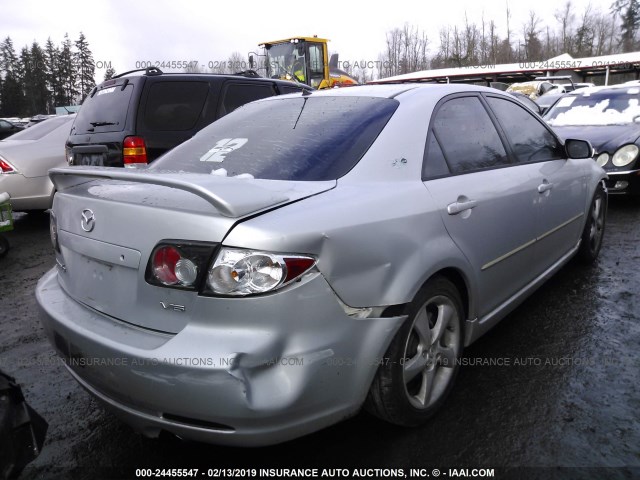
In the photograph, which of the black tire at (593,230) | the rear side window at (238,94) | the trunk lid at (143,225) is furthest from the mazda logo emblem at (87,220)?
→ the rear side window at (238,94)

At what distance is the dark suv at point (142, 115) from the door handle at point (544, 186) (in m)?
3.93

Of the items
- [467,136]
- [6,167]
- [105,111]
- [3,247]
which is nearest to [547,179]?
[467,136]

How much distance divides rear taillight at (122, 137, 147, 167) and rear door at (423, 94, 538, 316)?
12.1 ft

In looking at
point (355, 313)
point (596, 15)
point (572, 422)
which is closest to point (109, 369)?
point (355, 313)

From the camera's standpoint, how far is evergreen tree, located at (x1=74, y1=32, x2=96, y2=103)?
67750 millimetres

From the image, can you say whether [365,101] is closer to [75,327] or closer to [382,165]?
[382,165]

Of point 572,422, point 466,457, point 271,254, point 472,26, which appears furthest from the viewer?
point 472,26

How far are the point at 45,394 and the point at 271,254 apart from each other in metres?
1.89

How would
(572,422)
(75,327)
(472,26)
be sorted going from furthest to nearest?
1. (472,26)
2. (572,422)
3. (75,327)

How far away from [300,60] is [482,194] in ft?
48.8

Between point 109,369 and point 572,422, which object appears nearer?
point 109,369

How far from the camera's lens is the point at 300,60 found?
1622 cm

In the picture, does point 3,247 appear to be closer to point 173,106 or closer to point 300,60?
point 173,106

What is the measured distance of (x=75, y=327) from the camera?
1932 mm
